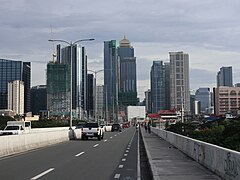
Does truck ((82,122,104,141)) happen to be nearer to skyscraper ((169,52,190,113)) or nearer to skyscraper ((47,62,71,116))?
skyscraper ((47,62,71,116))

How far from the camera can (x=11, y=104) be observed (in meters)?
155

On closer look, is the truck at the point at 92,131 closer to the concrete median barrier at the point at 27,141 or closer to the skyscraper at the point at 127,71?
the concrete median barrier at the point at 27,141

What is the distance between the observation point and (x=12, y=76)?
162750mm

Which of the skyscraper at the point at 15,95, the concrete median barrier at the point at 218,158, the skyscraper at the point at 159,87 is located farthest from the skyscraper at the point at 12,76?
the concrete median barrier at the point at 218,158

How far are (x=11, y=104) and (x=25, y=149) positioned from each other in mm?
133148

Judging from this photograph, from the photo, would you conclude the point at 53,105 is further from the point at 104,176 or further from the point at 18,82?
the point at 104,176

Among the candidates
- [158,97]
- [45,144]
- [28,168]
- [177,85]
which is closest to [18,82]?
[158,97]

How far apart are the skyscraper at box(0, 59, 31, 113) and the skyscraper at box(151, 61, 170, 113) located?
50773 millimetres

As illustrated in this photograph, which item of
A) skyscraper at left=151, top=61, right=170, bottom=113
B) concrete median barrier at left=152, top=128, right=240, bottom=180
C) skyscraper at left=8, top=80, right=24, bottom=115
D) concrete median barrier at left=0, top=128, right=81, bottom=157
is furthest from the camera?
skyscraper at left=8, top=80, right=24, bottom=115

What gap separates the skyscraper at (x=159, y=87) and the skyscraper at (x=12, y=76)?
5077cm

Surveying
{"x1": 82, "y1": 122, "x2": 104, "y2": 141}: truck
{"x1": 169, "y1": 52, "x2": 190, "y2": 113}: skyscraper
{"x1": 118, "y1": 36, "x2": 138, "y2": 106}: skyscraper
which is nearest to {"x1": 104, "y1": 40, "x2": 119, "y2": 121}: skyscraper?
{"x1": 118, "y1": 36, "x2": 138, "y2": 106}: skyscraper

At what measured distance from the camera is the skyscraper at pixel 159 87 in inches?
5569

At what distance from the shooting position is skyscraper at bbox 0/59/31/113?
160 metres

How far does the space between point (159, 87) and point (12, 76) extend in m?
58.0
